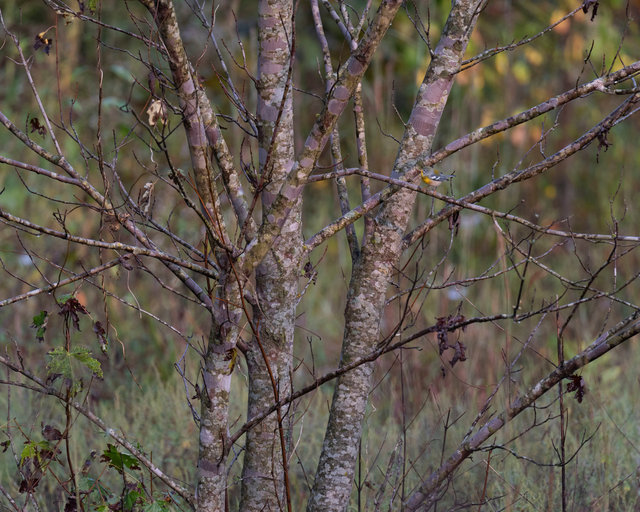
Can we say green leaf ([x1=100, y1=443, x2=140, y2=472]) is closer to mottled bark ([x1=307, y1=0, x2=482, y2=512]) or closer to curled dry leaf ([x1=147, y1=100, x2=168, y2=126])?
mottled bark ([x1=307, y1=0, x2=482, y2=512])

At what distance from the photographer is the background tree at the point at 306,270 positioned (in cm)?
172

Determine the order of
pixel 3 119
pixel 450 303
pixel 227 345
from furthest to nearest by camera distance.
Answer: pixel 450 303
pixel 227 345
pixel 3 119

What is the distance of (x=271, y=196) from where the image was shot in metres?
2.01

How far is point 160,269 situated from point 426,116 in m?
3.05

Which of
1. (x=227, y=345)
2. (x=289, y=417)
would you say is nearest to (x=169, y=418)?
(x=289, y=417)

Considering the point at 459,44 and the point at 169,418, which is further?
the point at 169,418

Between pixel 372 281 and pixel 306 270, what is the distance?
0.20 meters

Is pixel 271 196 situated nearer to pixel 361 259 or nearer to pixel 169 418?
pixel 361 259

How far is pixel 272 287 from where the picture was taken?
202 cm

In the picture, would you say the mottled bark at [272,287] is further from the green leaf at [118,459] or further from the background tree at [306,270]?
the green leaf at [118,459]

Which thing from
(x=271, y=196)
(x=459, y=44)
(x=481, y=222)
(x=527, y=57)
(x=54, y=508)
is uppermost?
(x=527, y=57)

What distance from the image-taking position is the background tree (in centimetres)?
172

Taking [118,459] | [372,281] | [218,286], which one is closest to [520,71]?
[372,281]

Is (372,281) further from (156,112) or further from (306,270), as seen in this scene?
(156,112)
